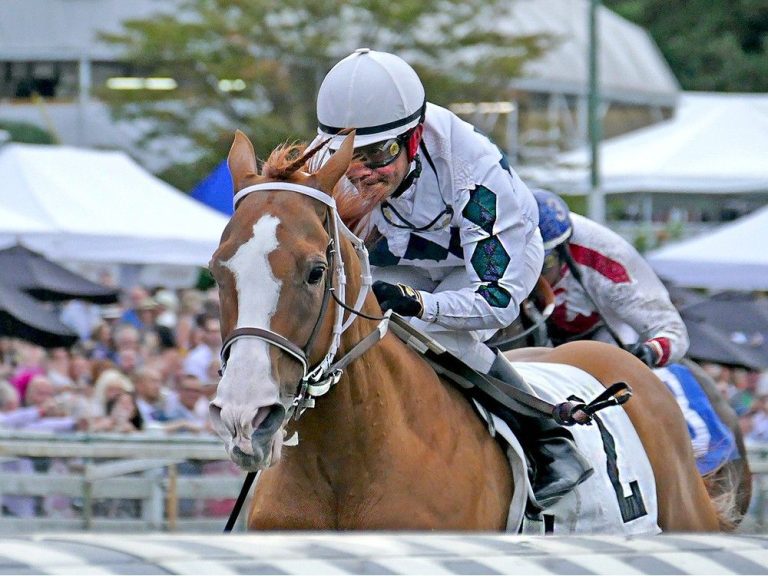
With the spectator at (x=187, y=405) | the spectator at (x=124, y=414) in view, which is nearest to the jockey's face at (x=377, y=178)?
the spectator at (x=124, y=414)

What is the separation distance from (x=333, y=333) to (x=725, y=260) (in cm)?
1597

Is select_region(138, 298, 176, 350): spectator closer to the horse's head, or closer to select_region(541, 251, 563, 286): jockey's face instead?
select_region(541, 251, 563, 286): jockey's face

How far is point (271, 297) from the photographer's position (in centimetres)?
430

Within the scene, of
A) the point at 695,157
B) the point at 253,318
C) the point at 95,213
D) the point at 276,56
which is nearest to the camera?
the point at 253,318

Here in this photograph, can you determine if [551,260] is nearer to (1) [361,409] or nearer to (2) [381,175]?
(2) [381,175]

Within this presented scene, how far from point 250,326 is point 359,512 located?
77 centimetres

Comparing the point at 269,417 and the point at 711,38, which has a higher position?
the point at 711,38

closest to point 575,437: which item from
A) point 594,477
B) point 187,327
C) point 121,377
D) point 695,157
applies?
point 594,477

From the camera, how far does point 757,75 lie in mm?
53969

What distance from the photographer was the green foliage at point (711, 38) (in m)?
54.4

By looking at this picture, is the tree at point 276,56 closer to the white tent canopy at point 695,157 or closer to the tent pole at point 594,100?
the white tent canopy at point 695,157

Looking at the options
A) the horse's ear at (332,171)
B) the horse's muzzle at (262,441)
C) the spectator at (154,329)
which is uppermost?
the horse's ear at (332,171)

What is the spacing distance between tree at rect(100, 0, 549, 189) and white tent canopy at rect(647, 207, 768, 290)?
8612 mm

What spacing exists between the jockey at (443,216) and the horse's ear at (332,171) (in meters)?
0.28
